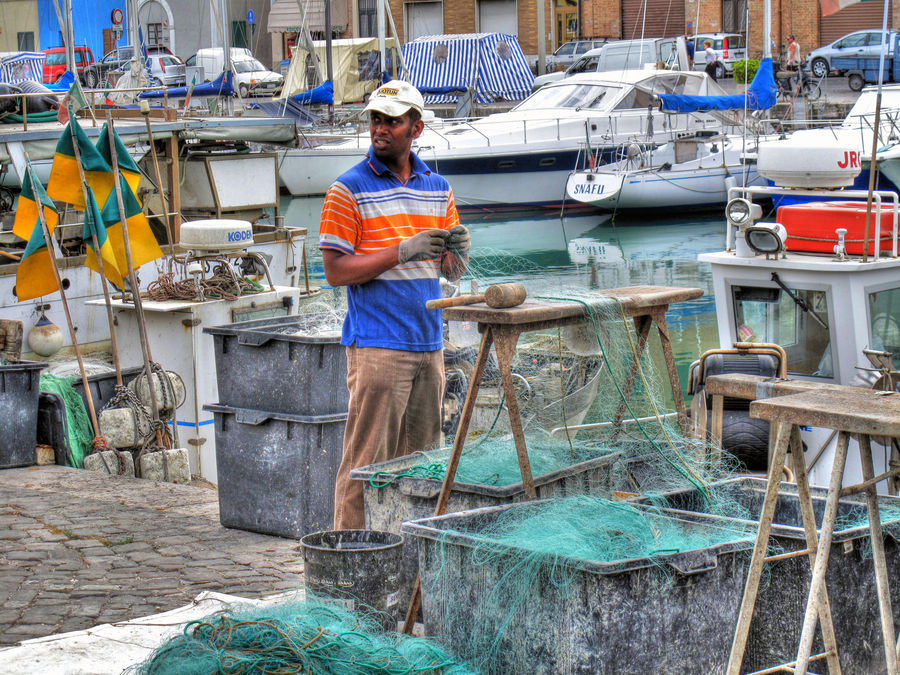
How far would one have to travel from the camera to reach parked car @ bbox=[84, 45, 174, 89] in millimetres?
36500

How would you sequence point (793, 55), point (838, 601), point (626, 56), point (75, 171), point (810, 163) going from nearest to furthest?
point (838, 601), point (810, 163), point (75, 171), point (626, 56), point (793, 55)

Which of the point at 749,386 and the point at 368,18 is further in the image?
the point at 368,18

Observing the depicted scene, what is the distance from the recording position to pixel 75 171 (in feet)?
29.1

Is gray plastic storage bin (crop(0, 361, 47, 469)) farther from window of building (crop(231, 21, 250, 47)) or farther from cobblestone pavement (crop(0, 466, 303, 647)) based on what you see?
window of building (crop(231, 21, 250, 47))

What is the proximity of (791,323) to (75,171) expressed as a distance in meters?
5.25

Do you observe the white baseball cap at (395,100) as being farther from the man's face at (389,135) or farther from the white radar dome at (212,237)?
the white radar dome at (212,237)

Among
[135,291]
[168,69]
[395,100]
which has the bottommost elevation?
[135,291]

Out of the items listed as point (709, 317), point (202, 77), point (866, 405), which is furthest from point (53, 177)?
point (202, 77)

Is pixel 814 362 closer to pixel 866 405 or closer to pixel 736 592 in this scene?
pixel 736 592

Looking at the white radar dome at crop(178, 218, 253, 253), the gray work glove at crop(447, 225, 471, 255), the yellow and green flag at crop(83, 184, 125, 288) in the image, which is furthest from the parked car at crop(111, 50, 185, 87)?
the gray work glove at crop(447, 225, 471, 255)

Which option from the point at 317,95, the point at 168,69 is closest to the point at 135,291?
the point at 317,95

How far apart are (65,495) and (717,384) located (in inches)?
191

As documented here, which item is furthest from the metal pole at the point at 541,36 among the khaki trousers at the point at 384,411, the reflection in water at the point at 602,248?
the khaki trousers at the point at 384,411

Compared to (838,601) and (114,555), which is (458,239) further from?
(114,555)
